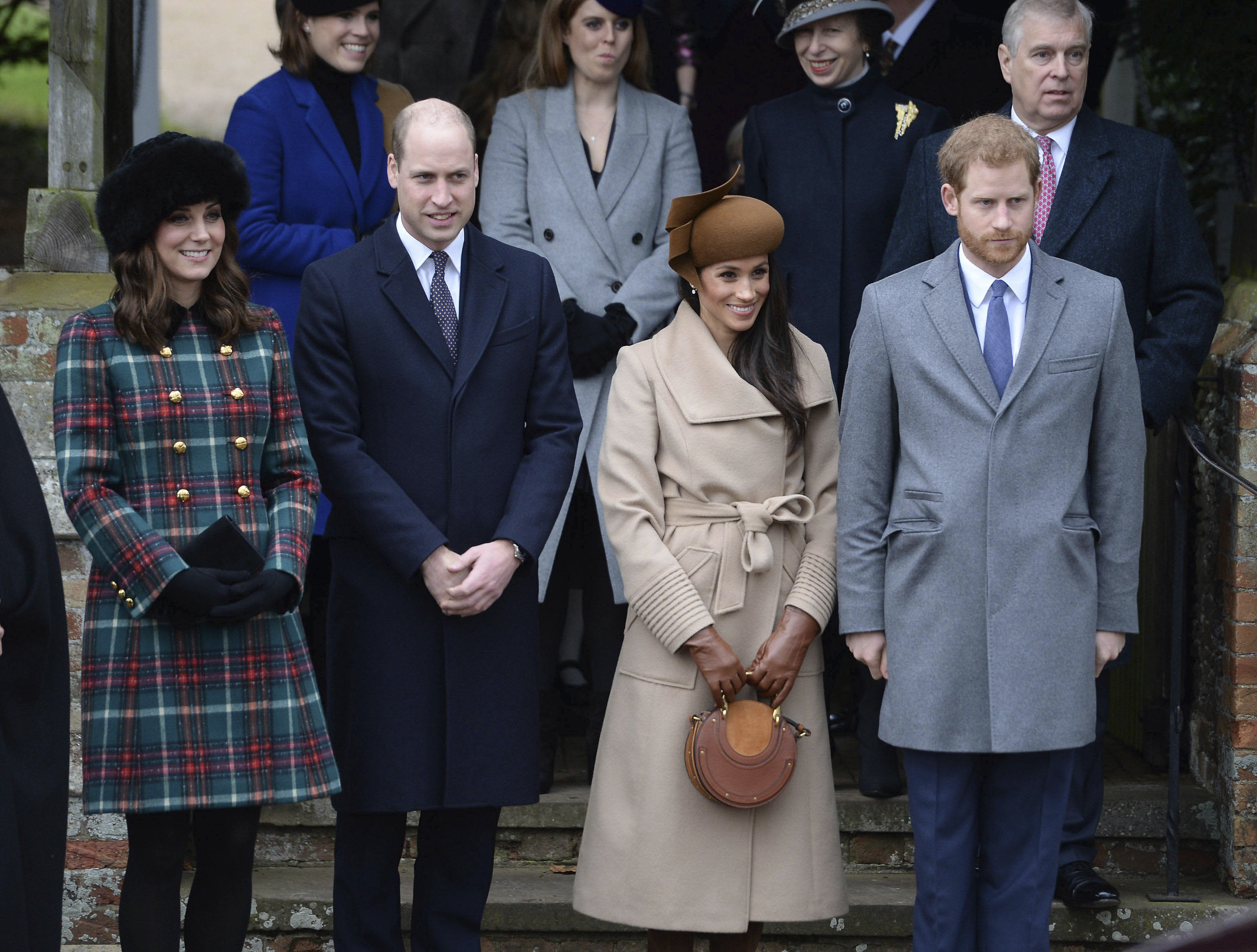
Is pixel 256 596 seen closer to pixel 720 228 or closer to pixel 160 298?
pixel 160 298

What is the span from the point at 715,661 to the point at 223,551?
3.30ft

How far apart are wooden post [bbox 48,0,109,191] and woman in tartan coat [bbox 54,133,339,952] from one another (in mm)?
1347

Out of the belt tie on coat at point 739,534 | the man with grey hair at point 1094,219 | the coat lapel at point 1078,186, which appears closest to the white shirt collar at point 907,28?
the man with grey hair at point 1094,219

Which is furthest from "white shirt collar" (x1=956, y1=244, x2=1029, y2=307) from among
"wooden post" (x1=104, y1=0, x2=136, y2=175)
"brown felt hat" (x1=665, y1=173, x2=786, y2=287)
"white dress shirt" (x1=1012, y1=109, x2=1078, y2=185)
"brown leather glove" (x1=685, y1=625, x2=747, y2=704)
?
"wooden post" (x1=104, y1=0, x2=136, y2=175)

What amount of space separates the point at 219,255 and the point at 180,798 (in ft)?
3.52

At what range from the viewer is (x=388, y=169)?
3383 millimetres

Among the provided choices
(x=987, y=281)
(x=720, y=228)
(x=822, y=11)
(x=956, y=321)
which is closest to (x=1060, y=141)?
(x=822, y=11)

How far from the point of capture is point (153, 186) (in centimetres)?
306

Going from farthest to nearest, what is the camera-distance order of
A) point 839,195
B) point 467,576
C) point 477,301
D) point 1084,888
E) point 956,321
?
point 839,195 < point 1084,888 < point 477,301 < point 467,576 < point 956,321

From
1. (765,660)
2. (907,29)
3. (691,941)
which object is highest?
(907,29)

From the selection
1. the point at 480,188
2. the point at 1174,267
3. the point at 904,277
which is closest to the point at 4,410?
the point at 904,277

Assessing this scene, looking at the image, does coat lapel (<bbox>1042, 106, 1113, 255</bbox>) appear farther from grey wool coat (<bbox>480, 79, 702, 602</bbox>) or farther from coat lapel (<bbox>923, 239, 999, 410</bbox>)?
grey wool coat (<bbox>480, 79, 702, 602</bbox>)

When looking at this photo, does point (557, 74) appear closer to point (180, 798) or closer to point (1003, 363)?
point (1003, 363)

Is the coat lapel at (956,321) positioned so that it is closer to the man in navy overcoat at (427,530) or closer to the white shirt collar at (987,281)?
the white shirt collar at (987,281)
